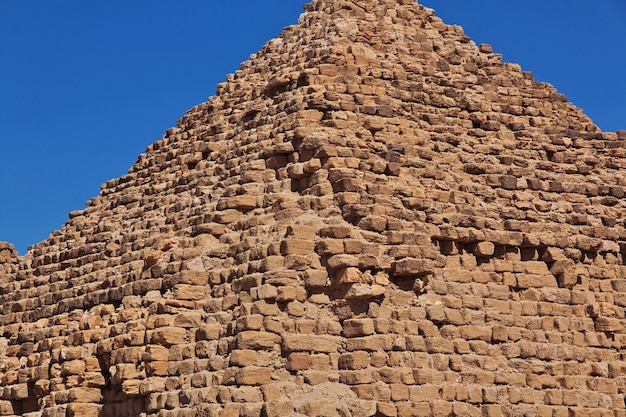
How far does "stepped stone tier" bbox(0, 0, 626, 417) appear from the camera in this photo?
15180 millimetres

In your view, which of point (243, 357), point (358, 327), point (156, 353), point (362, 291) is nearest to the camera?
point (243, 357)

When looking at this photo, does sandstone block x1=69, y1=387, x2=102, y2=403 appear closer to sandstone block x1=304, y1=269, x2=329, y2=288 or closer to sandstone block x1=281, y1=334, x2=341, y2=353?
sandstone block x1=281, y1=334, x2=341, y2=353

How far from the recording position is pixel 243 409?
14648mm

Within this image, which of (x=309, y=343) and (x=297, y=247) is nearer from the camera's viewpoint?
(x=309, y=343)

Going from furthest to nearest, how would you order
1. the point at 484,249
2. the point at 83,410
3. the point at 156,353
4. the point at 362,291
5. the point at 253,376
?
1. the point at 83,410
2. the point at 484,249
3. the point at 156,353
4. the point at 362,291
5. the point at 253,376

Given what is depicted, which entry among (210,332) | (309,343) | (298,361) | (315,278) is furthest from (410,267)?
(210,332)

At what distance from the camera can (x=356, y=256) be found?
50.8ft

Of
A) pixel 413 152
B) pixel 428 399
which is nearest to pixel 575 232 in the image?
pixel 413 152

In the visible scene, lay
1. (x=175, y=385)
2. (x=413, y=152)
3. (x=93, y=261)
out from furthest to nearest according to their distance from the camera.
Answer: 1. (x=93, y=261)
2. (x=413, y=152)
3. (x=175, y=385)

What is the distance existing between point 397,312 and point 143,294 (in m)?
4.16

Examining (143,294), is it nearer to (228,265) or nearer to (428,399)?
(228,265)

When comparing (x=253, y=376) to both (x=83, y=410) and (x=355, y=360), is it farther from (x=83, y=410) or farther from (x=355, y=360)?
(x=83, y=410)

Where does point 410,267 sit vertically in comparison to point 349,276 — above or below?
above

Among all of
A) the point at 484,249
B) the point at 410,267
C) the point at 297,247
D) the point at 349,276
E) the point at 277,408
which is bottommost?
the point at 277,408
